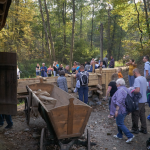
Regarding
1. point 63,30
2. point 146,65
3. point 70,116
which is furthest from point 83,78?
point 63,30

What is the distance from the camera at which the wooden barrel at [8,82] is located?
16.1 ft

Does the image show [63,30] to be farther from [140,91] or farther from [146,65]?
[140,91]

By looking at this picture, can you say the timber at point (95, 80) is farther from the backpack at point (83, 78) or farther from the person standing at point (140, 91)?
the person standing at point (140, 91)

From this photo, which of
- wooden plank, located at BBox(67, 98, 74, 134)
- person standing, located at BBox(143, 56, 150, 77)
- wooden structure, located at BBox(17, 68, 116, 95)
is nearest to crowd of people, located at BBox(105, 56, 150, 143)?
wooden plank, located at BBox(67, 98, 74, 134)

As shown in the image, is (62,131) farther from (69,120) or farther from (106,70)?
(106,70)

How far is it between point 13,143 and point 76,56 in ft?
79.1

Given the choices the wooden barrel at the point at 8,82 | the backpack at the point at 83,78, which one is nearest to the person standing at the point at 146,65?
the backpack at the point at 83,78

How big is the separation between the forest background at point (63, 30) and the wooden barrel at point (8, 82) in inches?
430

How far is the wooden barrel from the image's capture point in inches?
194

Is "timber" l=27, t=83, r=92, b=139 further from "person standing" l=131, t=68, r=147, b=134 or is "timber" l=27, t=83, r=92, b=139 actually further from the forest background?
the forest background

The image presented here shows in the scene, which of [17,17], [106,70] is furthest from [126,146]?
[17,17]

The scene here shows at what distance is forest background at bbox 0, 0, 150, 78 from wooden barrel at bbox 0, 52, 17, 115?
35.8ft

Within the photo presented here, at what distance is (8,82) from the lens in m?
5.02

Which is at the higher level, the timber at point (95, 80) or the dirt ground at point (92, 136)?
the timber at point (95, 80)
